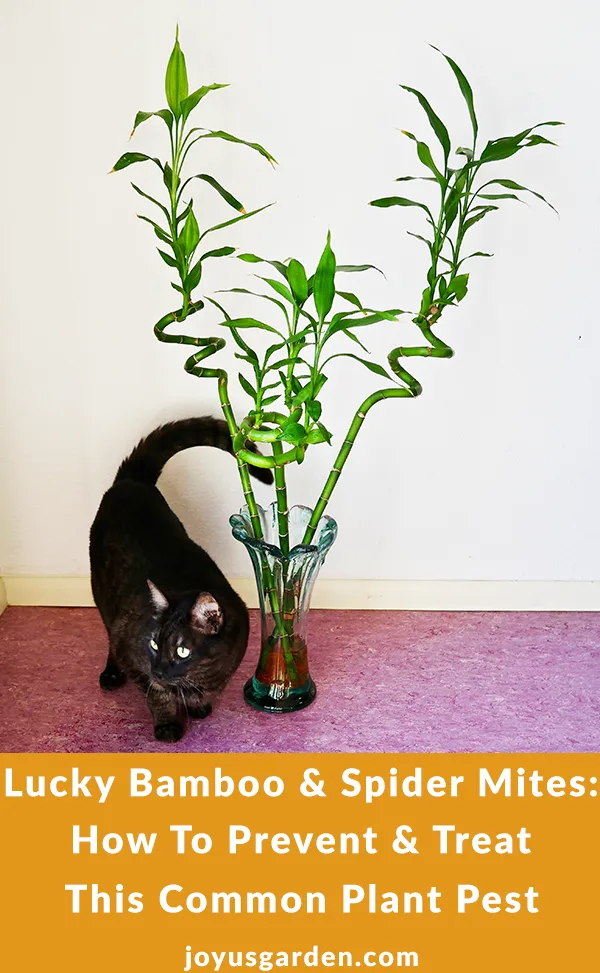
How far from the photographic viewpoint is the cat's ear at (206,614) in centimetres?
158

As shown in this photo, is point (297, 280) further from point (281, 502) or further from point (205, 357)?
point (281, 502)

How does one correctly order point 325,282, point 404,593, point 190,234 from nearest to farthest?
point 325,282 < point 190,234 < point 404,593

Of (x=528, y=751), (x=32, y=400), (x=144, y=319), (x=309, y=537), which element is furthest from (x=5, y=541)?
(x=528, y=751)

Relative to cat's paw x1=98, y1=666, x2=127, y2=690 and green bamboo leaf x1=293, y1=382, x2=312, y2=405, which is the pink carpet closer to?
cat's paw x1=98, y1=666, x2=127, y2=690

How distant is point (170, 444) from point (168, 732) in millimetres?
489

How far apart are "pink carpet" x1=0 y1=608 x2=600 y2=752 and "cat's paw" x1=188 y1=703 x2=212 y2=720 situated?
18 mm

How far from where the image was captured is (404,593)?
6.81ft

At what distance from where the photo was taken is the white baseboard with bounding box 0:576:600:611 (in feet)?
6.78

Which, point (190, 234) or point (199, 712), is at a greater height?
point (190, 234)

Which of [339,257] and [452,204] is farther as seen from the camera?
[339,257]

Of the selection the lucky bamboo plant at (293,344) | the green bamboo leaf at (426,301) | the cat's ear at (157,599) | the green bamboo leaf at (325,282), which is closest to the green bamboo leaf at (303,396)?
the lucky bamboo plant at (293,344)

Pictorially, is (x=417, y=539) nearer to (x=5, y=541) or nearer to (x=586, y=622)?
(x=586, y=622)

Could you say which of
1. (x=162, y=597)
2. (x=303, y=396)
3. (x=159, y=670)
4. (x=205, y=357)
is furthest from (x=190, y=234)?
(x=159, y=670)

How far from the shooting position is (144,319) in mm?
1891
